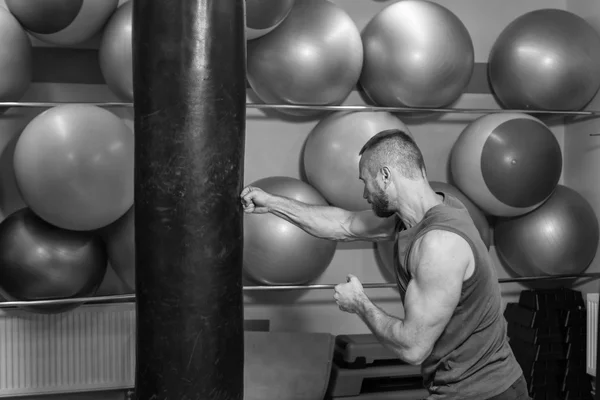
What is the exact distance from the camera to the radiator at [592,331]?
3598mm

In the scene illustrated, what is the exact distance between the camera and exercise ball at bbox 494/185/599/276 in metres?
3.50

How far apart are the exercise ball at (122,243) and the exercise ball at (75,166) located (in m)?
0.16

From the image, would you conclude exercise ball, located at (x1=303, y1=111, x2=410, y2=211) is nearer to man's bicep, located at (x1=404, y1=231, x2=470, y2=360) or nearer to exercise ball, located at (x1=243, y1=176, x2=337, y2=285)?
exercise ball, located at (x1=243, y1=176, x2=337, y2=285)

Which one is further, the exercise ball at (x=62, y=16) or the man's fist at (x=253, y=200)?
the exercise ball at (x=62, y=16)

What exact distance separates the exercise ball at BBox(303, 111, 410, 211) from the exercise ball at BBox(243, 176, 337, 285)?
86 mm

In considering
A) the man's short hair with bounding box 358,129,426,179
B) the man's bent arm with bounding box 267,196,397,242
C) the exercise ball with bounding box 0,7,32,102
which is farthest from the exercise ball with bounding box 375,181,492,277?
the exercise ball with bounding box 0,7,32,102

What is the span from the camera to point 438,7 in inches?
136

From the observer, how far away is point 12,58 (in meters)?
2.88

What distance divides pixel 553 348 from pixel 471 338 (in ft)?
6.28

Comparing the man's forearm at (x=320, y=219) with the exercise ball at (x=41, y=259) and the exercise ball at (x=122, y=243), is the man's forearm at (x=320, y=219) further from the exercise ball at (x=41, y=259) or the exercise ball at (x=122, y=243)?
the exercise ball at (x=41, y=259)

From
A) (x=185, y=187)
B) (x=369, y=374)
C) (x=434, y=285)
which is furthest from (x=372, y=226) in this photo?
(x=369, y=374)

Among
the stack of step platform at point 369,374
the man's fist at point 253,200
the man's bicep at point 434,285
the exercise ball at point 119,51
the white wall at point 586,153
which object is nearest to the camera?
the man's bicep at point 434,285

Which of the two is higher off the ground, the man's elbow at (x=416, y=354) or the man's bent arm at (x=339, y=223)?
the man's bent arm at (x=339, y=223)

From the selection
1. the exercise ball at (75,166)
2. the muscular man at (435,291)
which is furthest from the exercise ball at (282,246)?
the muscular man at (435,291)
